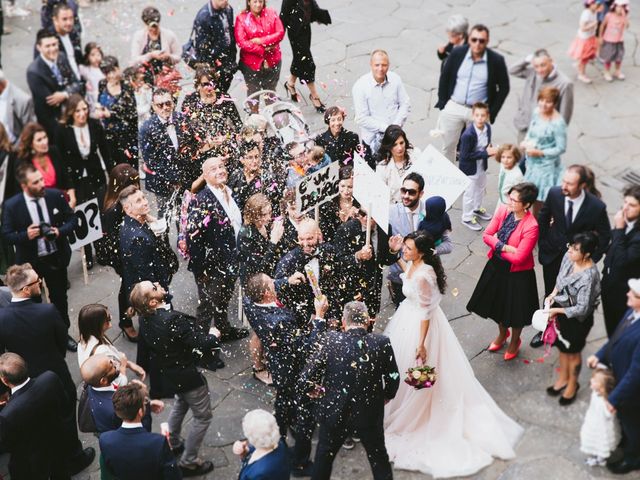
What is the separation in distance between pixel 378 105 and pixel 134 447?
5010 mm

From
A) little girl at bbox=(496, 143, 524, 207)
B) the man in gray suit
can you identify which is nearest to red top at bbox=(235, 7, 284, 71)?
the man in gray suit

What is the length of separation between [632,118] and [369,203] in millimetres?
5755

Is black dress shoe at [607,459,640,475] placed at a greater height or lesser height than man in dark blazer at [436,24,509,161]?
lesser

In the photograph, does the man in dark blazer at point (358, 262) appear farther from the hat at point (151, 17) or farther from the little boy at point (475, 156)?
the hat at point (151, 17)

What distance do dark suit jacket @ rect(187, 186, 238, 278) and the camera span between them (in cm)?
124

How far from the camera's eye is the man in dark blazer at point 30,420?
19.3 ft

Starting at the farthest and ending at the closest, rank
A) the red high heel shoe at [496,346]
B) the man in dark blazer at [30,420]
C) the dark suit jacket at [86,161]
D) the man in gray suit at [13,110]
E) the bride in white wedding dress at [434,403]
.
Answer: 1. the man in gray suit at [13,110]
2. the dark suit jacket at [86,161]
3. the red high heel shoe at [496,346]
4. the bride in white wedding dress at [434,403]
5. the man in dark blazer at [30,420]

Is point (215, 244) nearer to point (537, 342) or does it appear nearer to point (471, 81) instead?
point (537, 342)

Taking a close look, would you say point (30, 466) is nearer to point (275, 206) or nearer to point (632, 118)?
point (275, 206)

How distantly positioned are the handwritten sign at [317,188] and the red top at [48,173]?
2730 millimetres

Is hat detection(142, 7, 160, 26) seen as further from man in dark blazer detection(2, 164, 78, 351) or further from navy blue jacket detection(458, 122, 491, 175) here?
navy blue jacket detection(458, 122, 491, 175)

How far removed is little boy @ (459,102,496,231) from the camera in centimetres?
896

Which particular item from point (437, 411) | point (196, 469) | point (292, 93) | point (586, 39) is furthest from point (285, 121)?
point (586, 39)

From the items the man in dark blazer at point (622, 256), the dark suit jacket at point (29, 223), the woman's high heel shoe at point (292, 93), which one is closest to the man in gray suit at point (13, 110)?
the dark suit jacket at point (29, 223)
